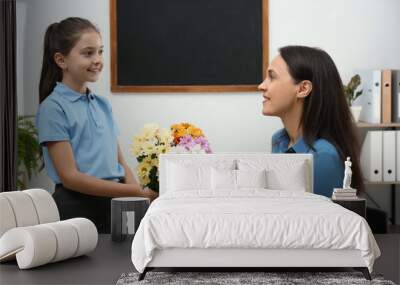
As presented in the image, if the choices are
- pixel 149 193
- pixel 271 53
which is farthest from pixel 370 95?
pixel 149 193

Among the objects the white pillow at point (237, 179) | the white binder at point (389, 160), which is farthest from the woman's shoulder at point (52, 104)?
the white binder at point (389, 160)

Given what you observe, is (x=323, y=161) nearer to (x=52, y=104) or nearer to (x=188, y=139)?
(x=188, y=139)

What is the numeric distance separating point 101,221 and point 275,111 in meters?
1.38

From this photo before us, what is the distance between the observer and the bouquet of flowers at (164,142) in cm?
463

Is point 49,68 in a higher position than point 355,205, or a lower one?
higher

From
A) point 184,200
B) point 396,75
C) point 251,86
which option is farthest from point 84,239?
point 396,75

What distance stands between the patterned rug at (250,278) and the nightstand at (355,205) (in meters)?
0.60

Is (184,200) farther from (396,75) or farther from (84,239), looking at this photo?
(396,75)

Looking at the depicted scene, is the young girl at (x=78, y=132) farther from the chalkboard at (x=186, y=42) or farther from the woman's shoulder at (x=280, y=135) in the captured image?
the woman's shoulder at (x=280, y=135)

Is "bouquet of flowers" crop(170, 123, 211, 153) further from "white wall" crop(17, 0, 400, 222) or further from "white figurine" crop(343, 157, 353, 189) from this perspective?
"white wall" crop(17, 0, 400, 222)

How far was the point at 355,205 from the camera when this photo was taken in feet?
15.1

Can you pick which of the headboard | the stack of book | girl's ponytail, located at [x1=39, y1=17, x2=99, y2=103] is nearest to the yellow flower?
the headboard

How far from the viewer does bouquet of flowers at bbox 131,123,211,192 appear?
182 inches

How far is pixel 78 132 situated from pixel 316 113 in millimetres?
1563
